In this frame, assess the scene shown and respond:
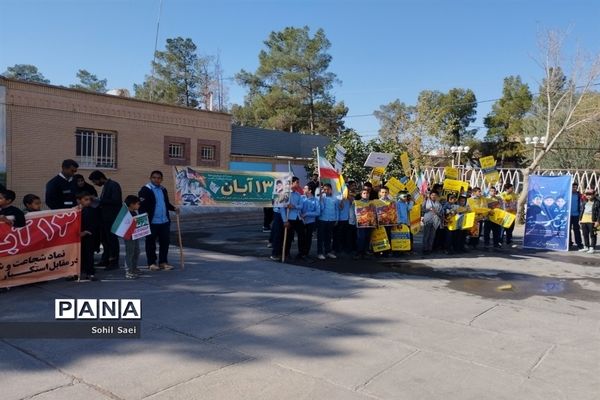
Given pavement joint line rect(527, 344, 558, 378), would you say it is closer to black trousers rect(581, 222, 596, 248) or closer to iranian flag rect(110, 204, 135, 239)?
iranian flag rect(110, 204, 135, 239)

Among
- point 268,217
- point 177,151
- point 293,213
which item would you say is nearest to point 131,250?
point 293,213

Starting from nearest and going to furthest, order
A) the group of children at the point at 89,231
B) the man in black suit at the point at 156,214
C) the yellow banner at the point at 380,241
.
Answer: the group of children at the point at 89,231 → the man in black suit at the point at 156,214 → the yellow banner at the point at 380,241

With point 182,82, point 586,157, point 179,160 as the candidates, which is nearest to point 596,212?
point 179,160

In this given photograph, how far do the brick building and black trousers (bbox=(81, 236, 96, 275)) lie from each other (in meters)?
11.8

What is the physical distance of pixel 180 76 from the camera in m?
48.5

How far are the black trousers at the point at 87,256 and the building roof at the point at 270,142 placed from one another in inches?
749

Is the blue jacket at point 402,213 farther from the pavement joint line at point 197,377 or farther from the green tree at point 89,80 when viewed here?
the green tree at point 89,80

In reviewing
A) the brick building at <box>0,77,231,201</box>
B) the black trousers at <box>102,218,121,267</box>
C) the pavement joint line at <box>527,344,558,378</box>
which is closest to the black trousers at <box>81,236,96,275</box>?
the black trousers at <box>102,218,121,267</box>

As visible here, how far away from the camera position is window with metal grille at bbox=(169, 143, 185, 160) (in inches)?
861

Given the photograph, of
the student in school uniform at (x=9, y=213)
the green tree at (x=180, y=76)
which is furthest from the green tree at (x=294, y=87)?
the student in school uniform at (x=9, y=213)

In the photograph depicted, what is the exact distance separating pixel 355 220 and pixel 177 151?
47.0 ft

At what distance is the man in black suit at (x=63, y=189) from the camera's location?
7511mm

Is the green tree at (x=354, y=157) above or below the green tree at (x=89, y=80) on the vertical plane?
below

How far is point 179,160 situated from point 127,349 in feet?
60.6
